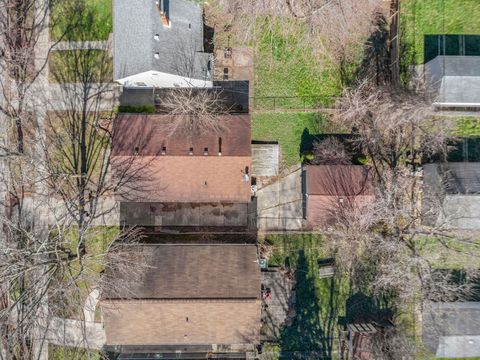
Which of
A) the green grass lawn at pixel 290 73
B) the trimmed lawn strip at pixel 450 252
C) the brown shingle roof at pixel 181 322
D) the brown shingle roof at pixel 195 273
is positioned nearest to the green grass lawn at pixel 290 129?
the green grass lawn at pixel 290 73

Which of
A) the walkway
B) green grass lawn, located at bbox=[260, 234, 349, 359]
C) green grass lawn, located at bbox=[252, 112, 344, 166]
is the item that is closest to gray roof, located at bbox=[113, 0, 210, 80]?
green grass lawn, located at bbox=[252, 112, 344, 166]

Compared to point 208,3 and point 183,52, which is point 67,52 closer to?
point 183,52

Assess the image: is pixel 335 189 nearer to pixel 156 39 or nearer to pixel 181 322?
pixel 181 322

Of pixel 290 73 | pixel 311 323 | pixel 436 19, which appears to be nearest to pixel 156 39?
pixel 290 73

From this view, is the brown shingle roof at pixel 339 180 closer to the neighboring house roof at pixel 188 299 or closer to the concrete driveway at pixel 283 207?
the concrete driveway at pixel 283 207

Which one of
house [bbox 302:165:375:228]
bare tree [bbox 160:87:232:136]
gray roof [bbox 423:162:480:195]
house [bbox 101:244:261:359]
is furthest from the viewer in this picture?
house [bbox 302:165:375:228]

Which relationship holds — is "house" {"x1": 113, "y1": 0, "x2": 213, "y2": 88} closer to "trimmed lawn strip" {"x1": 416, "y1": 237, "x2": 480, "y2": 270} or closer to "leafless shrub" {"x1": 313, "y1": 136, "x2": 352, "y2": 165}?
"leafless shrub" {"x1": 313, "y1": 136, "x2": 352, "y2": 165}
